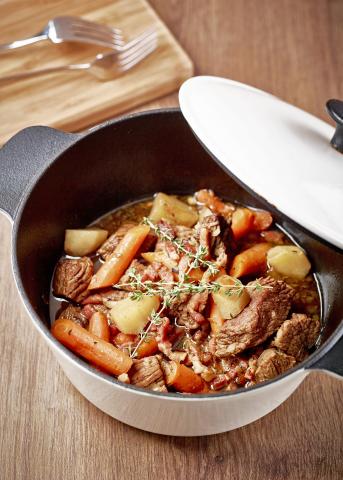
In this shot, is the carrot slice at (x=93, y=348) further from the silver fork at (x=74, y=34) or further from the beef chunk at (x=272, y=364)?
the silver fork at (x=74, y=34)

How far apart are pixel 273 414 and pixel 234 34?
5.88 feet

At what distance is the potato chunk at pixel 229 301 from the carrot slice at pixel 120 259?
1.05ft

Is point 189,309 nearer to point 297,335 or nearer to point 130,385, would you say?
point 297,335

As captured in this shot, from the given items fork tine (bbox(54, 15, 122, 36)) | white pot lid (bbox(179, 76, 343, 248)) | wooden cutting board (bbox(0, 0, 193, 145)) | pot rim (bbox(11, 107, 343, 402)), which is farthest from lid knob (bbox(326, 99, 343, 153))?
fork tine (bbox(54, 15, 122, 36))

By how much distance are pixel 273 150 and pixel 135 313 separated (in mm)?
639

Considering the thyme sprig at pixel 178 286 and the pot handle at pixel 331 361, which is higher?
the pot handle at pixel 331 361

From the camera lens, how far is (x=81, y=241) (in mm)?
2285

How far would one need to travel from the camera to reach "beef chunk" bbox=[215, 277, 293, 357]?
1.93 meters

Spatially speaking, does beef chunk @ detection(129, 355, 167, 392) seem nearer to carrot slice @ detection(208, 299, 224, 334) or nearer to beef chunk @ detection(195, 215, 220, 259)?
carrot slice @ detection(208, 299, 224, 334)

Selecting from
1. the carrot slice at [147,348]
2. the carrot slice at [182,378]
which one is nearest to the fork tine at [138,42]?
the carrot slice at [147,348]

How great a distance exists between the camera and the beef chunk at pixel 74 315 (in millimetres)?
2076

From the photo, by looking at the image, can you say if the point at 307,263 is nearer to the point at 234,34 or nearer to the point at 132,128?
the point at 132,128

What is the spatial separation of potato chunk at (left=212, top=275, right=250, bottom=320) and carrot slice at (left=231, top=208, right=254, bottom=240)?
0.33m

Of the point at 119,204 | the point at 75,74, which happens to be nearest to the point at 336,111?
the point at 119,204
